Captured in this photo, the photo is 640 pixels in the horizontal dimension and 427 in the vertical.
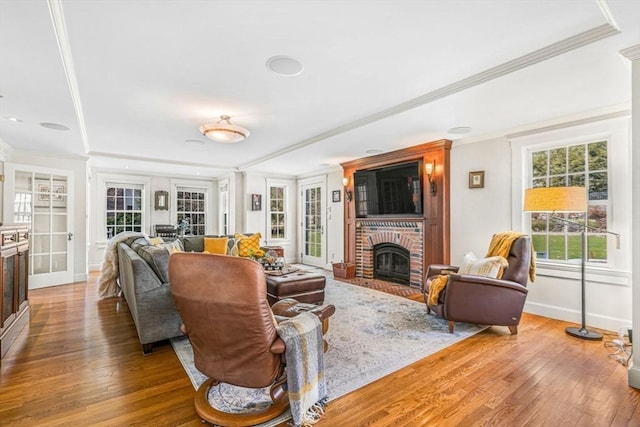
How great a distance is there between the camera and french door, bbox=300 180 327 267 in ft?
24.2

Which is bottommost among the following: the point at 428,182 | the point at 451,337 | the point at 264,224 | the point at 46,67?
the point at 451,337

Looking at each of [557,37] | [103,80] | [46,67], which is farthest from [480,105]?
[46,67]

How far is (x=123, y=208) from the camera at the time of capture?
7.27 meters

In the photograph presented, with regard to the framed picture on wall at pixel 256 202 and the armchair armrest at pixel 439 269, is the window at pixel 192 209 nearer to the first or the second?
the framed picture on wall at pixel 256 202

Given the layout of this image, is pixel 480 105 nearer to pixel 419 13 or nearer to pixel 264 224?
pixel 419 13

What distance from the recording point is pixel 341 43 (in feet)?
7.27

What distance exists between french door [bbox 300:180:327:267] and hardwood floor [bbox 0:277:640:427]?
185 inches

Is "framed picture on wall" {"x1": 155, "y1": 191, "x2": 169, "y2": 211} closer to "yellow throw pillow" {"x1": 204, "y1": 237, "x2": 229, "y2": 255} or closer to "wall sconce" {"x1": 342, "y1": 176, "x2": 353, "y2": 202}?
"yellow throw pillow" {"x1": 204, "y1": 237, "x2": 229, "y2": 255}

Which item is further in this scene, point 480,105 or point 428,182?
point 428,182

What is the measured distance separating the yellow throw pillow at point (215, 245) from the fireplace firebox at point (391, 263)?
290 cm

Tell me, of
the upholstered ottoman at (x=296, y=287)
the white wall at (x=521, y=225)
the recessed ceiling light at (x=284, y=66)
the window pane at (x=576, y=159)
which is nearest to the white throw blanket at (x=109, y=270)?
the upholstered ottoman at (x=296, y=287)

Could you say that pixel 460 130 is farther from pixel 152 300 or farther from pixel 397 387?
pixel 152 300

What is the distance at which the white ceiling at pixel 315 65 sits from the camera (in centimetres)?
188

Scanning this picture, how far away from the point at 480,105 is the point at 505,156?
1257 mm
